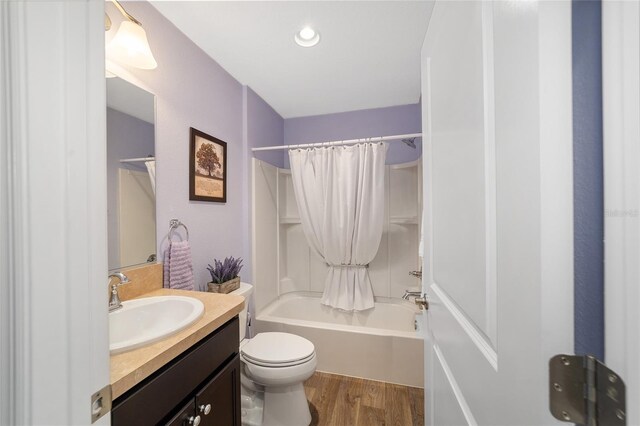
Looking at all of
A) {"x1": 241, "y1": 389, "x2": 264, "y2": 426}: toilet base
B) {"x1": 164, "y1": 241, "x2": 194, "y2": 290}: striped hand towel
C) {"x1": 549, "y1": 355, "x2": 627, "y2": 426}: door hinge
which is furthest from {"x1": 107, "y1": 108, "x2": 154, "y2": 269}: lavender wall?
{"x1": 549, "y1": 355, "x2": 627, "y2": 426}: door hinge

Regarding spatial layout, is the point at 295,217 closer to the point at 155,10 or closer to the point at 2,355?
the point at 155,10

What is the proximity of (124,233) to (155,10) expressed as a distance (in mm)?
1166

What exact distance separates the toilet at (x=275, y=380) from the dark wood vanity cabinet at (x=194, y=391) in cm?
36

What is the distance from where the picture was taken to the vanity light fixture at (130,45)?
996 millimetres

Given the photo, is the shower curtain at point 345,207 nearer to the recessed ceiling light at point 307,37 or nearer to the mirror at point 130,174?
the recessed ceiling light at point 307,37

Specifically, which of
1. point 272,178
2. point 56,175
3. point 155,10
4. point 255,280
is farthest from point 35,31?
point 272,178

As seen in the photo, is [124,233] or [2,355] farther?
[124,233]

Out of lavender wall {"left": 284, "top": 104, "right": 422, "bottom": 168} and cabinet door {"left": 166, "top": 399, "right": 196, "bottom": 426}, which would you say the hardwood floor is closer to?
cabinet door {"left": 166, "top": 399, "right": 196, "bottom": 426}

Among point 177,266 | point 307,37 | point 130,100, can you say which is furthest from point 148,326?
point 307,37

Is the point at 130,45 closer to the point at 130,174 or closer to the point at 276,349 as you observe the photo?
the point at 130,174

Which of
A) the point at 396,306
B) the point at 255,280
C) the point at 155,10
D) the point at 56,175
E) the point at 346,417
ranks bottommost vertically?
the point at 346,417

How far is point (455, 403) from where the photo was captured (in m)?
→ 0.62

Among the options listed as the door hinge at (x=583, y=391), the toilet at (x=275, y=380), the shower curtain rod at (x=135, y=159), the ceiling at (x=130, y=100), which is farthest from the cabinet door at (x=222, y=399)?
the ceiling at (x=130, y=100)

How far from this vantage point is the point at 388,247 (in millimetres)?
2475
